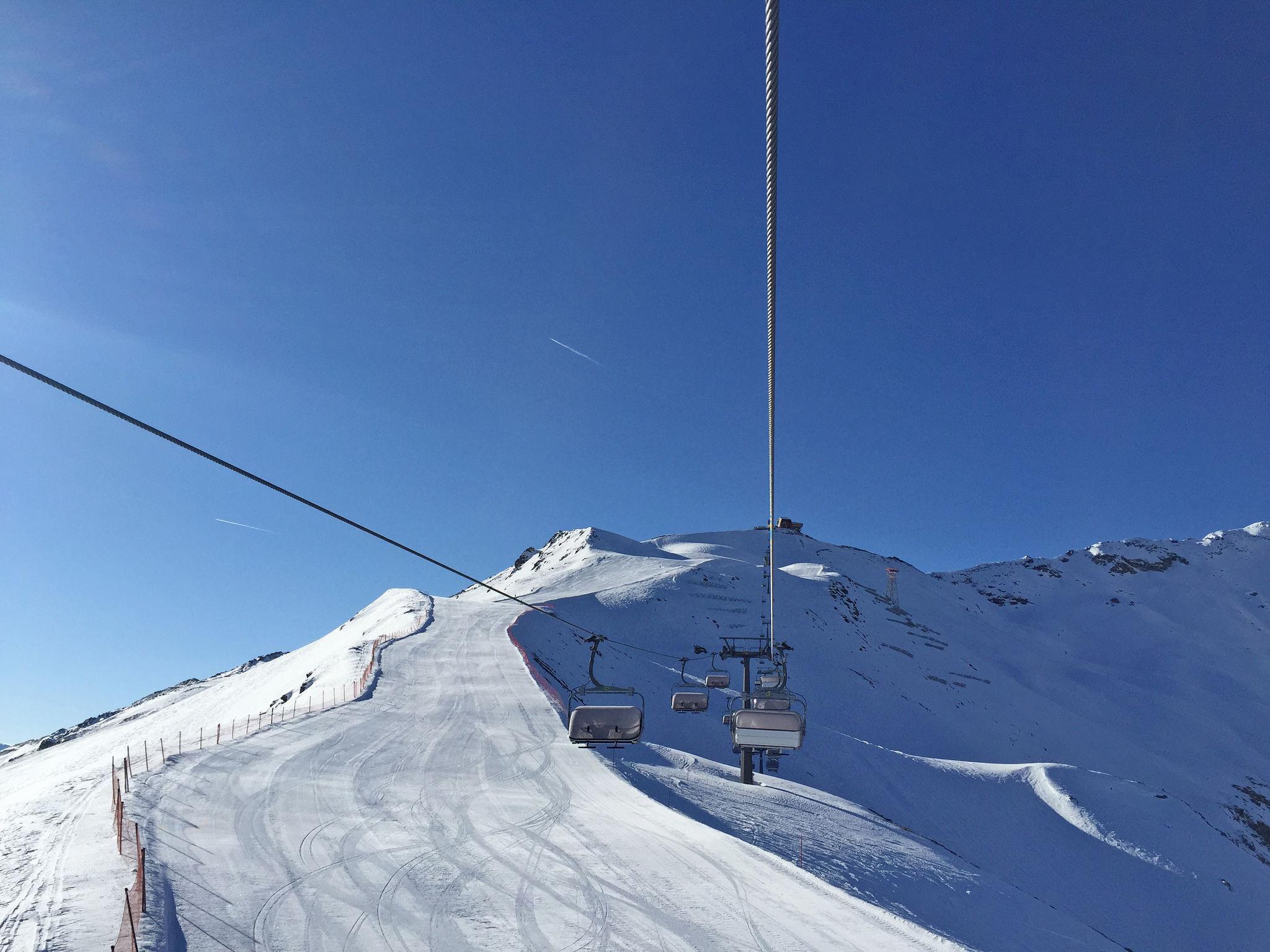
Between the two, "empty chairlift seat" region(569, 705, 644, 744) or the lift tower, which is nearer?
"empty chairlift seat" region(569, 705, 644, 744)

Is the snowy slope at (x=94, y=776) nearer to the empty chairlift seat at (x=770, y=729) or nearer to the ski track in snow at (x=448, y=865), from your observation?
the ski track in snow at (x=448, y=865)

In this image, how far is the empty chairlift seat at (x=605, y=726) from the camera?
755 inches

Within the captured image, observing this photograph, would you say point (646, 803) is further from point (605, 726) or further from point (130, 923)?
point (130, 923)

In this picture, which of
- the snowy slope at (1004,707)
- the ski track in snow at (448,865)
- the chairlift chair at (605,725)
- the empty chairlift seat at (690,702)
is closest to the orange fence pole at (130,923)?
the ski track in snow at (448,865)

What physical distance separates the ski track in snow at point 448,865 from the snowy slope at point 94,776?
3.15 ft

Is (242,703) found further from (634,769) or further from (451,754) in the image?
(634,769)

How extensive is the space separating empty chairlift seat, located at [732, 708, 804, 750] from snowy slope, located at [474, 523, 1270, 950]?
4.45 m

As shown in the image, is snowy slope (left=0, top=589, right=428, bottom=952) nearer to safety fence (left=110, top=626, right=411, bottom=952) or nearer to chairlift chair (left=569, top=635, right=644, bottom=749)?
safety fence (left=110, top=626, right=411, bottom=952)

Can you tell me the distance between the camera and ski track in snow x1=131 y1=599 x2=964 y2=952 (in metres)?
11.3

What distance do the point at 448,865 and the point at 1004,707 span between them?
80.1 meters

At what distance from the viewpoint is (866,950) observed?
1155 cm

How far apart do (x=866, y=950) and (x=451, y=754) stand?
17.4 metres

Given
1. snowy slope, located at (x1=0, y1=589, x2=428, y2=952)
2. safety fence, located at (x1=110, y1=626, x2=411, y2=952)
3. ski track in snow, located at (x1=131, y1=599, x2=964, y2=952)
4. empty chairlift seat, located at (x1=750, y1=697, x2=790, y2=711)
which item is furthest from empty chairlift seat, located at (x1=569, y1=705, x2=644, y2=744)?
snowy slope, located at (x1=0, y1=589, x2=428, y2=952)

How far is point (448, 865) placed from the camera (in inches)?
560
